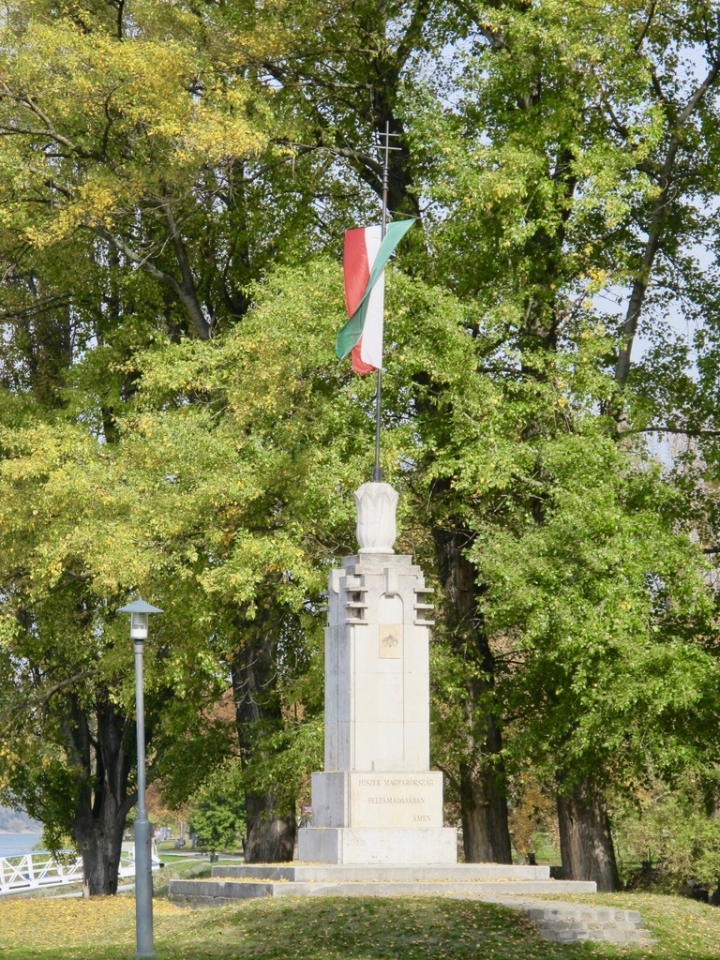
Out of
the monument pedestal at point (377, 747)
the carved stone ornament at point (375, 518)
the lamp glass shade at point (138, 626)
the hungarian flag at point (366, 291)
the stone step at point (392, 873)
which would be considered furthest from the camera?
the hungarian flag at point (366, 291)

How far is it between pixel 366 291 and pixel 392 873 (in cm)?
865

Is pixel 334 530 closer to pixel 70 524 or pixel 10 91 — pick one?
pixel 70 524

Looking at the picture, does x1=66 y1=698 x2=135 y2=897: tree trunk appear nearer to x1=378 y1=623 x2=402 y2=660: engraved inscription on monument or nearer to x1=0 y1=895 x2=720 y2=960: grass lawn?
x1=378 y1=623 x2=402 y2=660: engraved inscription on monument

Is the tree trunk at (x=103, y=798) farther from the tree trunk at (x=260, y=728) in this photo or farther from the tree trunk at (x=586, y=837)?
the tree trunk at (x=586, y=837)

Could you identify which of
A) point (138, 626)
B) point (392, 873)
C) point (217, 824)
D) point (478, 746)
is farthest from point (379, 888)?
point (217, 824)

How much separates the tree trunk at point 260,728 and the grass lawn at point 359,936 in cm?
932

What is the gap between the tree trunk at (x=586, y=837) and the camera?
26625 millimetres

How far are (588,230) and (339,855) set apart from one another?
44.4 feet

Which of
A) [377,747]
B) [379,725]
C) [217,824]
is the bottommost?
[217,824]

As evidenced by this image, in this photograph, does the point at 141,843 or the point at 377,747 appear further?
the point at 377,747

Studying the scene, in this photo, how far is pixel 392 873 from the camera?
63.0 ft

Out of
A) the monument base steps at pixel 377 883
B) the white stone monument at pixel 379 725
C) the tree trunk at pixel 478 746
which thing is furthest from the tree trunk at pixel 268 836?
the white stone monument at pixel 379 725

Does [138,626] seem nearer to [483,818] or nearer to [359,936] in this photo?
[359,936]

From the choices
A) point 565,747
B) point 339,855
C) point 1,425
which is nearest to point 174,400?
point 1,425
